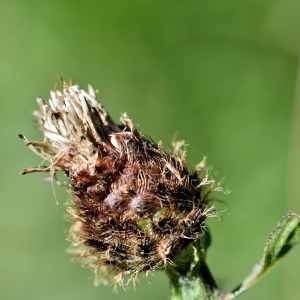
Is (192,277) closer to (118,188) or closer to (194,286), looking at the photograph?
(194,286)

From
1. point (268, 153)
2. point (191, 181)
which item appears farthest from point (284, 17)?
point (191, 181)

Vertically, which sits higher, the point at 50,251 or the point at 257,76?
the point at 257,76

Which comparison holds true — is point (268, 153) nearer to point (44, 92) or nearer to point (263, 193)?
point (263, 193)

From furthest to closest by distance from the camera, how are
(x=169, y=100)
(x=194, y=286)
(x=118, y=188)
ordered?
(x=169, y=100), (x=194, y=286), (x=118, y=188)

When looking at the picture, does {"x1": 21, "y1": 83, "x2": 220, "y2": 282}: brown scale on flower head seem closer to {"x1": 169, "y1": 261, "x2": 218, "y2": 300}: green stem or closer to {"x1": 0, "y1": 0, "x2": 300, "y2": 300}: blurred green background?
{"x1": 169, "y1": 261, "x2": 218, "y2": 300}: green stem

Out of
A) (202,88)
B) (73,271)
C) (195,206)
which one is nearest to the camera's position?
(195,206)

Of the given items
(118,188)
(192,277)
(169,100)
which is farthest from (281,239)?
(169,100)

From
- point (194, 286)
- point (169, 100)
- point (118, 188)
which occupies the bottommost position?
point (194, 286)
